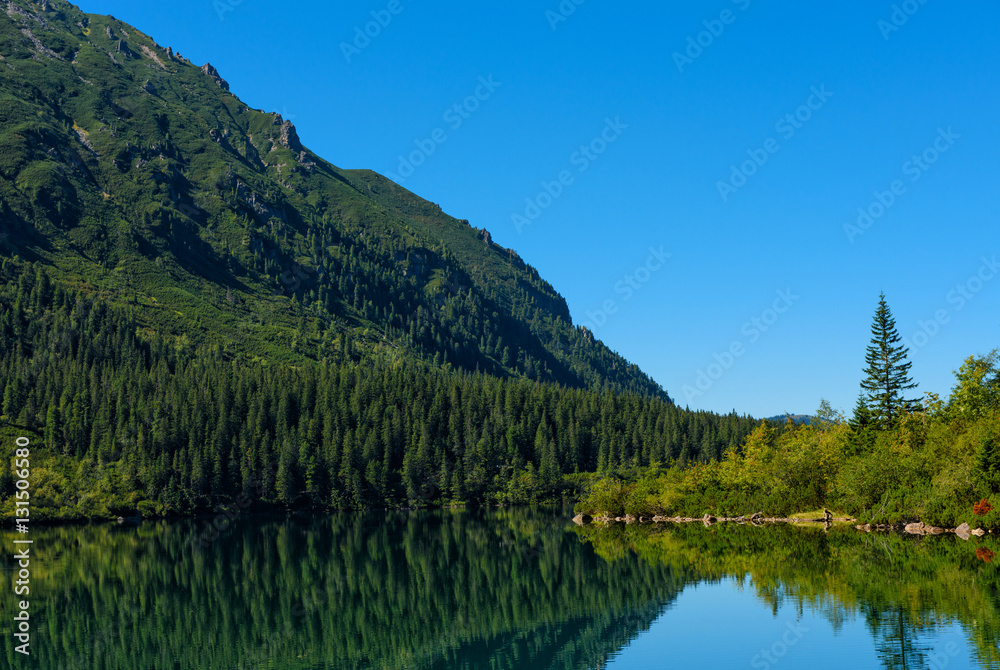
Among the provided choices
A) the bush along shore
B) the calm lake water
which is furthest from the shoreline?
the calm lake water

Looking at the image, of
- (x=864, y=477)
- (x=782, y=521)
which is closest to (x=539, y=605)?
(x=864, y=477)

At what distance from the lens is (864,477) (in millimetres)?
97062

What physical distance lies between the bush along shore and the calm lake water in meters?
6.78

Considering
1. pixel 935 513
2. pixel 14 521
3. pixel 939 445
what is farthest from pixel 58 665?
pixel 14 521

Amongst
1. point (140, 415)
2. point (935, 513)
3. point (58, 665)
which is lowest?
point (58, 665)

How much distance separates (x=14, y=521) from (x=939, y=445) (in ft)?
484

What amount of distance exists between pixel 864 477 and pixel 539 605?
51386mm

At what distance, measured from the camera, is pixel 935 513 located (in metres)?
87.6

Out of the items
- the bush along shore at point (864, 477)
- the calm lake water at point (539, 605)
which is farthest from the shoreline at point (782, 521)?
the calm lake water at point (539, 605)

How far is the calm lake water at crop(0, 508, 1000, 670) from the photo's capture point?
1828 inches

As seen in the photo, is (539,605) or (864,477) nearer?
(539,605)

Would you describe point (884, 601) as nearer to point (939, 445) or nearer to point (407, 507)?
point (939, 445)

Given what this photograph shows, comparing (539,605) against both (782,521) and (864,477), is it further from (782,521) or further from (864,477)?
(782,521)

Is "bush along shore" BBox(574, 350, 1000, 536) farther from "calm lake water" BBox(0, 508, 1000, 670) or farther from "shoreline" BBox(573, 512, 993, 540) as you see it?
"calm lake water" BBox(0, 508, 1000, 670)
